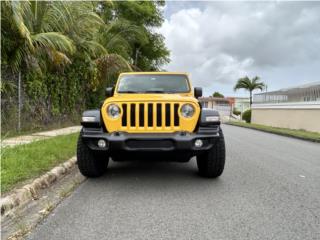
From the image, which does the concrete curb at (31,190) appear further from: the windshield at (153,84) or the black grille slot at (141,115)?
the windshield at (153,84)

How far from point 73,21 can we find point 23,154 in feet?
31.0

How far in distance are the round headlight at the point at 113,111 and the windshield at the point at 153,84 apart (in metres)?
1.36

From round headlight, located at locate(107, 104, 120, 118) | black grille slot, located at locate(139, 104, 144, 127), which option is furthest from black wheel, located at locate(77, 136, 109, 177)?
black grille slot, located at locate(139, 104, 144, 127)

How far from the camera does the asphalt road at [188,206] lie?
401 cm

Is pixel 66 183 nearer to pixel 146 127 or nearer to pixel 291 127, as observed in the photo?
pixel 146 127

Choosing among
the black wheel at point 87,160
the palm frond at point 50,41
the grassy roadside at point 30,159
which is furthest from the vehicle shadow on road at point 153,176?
the palm frond at point 50,41

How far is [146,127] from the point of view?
6.01 metres

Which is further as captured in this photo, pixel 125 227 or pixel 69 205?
pixel 69 205

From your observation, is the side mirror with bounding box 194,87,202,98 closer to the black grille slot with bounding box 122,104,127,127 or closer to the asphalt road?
the asphalt road

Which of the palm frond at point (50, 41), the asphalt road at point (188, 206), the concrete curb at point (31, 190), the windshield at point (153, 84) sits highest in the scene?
the palm frond at point (50, 41)

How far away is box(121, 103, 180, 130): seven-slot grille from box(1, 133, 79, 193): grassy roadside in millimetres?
1633

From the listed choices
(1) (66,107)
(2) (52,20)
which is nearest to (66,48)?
(2) (52,20)

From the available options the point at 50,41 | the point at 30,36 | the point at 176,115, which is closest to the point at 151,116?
the point at 176,115

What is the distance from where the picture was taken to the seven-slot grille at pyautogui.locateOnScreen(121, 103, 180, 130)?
6.02m
